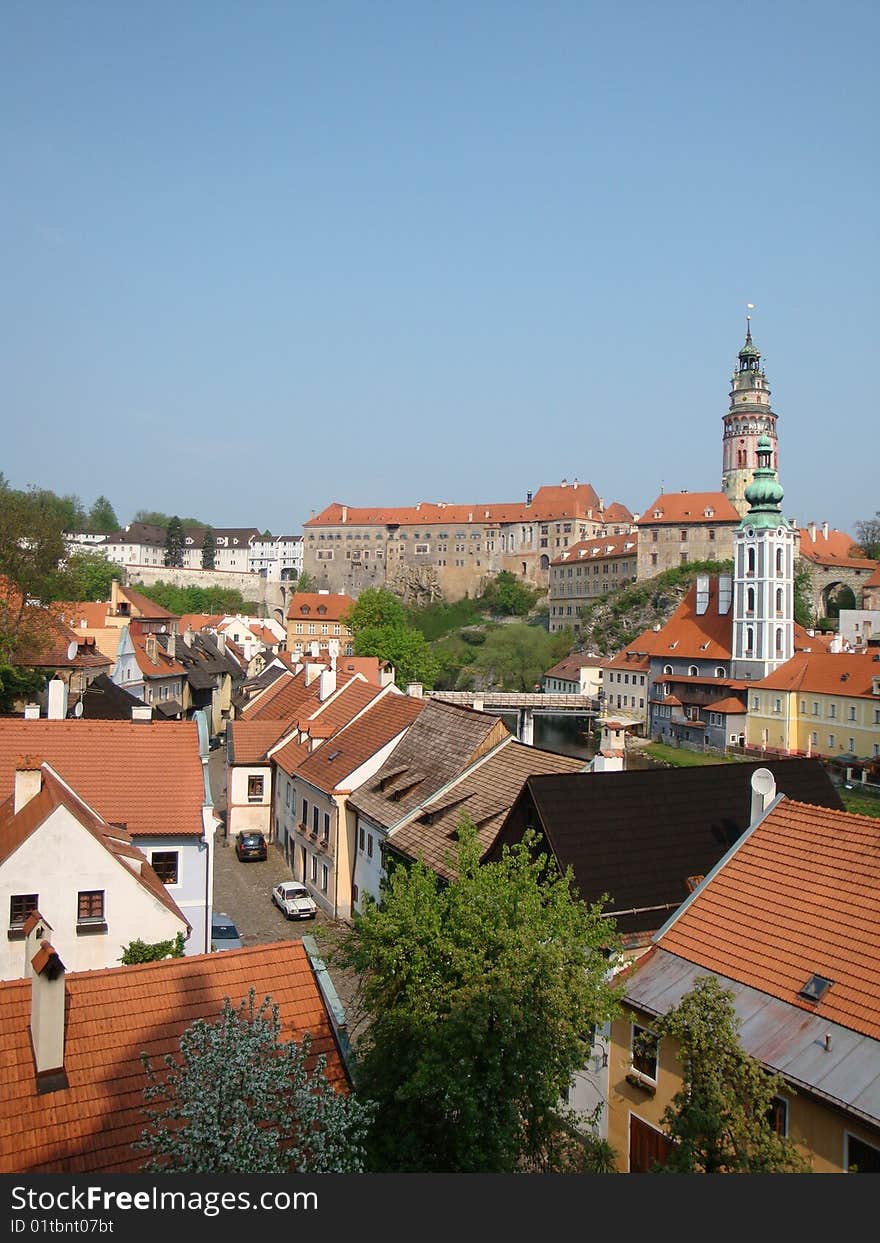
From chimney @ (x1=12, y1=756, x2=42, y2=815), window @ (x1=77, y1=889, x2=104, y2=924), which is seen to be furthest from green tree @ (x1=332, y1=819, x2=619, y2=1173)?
chimney @ (x1=12, y1=756, x2=42, y2=815)

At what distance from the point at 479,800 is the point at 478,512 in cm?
12925

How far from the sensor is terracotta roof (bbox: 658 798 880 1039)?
11266 millimetres

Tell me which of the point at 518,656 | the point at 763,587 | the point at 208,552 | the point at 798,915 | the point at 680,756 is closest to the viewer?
the point at 798,915

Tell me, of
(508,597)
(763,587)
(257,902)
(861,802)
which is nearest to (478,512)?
(508,597)

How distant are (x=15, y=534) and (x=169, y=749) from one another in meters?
24.2

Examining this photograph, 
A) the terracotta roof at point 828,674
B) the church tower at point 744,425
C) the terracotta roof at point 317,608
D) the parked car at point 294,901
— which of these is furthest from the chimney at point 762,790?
the church tower at point 744,425

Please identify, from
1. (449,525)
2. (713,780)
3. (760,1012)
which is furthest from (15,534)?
(449,525)

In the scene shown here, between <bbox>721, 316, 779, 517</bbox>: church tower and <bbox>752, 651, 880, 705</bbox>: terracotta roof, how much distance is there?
57.6 metres

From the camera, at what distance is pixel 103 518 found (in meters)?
184

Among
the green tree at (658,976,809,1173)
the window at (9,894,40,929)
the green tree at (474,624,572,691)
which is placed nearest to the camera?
the green tree at (658,976,809,1173)

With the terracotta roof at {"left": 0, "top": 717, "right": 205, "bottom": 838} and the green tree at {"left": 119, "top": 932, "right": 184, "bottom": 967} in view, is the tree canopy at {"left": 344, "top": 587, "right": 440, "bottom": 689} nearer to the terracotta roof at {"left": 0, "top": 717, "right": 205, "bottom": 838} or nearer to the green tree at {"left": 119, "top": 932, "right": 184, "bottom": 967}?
the terracotta roof at {"left": 0, "top": 717, "right": 205, "bottom": 838}

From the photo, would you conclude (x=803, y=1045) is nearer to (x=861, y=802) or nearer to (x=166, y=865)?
(x=166, y=865)

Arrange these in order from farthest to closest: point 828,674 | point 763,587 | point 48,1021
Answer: point 763,587 < point 828,674 < point 48,1021

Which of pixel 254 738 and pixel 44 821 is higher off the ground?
pixel 44 821
